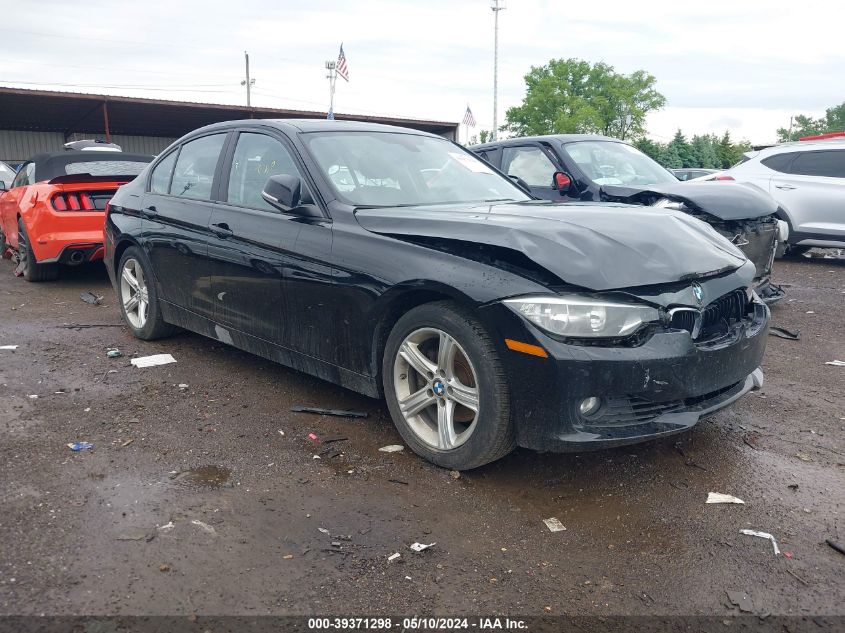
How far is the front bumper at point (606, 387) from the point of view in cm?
303

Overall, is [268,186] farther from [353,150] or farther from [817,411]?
[817,411]

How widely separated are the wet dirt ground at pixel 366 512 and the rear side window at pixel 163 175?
152 centimetres

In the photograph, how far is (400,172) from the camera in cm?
444

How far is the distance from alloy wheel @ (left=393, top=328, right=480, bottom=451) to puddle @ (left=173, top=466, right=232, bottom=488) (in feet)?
3.00

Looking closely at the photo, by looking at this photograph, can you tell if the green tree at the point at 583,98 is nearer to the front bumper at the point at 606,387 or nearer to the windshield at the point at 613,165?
the windshield at the point at 613,165

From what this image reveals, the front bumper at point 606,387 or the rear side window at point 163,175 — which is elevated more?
the rear side window at point 163,175

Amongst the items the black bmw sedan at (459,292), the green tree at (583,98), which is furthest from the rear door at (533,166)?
the green tree at (583,98)

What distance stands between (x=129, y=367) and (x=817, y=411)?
4.57m

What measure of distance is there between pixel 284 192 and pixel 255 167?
73cm

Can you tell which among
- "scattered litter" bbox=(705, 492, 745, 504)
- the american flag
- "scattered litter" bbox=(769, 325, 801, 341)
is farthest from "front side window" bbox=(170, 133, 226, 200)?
the american flag

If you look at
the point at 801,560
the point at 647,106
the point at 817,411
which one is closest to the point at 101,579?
the point at 801,560

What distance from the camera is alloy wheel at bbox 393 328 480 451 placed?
3391 millimetres

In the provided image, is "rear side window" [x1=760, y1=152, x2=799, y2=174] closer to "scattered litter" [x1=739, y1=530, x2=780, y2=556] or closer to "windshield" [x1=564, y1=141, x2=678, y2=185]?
"windshield" [x1=564, y1=141, x2=678, y2=185]

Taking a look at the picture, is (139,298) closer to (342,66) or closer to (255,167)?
(255,167)
